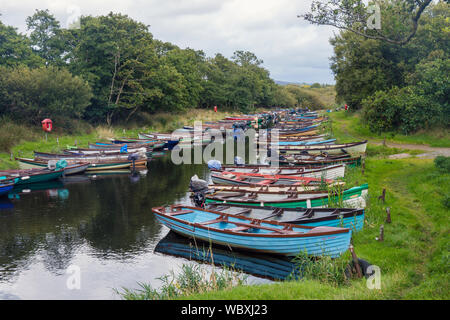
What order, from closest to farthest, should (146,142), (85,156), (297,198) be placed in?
(297,198) < (85,156) < (146,142)

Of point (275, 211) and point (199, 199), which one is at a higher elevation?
point (275, 211)

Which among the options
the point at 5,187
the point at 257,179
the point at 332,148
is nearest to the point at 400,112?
the point at 332,148

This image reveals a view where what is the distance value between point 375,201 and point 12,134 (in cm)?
3155

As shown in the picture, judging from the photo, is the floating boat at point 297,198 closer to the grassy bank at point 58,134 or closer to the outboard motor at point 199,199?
the outboard motor at point 199,199

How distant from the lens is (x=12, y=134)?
34188mm

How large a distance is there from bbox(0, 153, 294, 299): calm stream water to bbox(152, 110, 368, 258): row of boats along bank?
1018 millimetres

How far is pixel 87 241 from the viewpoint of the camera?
16.6m

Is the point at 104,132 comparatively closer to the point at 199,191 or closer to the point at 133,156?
the point at 133,156

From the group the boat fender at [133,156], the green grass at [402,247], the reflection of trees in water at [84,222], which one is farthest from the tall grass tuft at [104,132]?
the green grass at [402,247]

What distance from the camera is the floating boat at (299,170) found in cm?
2217

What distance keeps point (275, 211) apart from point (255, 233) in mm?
2607

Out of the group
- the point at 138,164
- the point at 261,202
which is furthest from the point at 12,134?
the point at 261,202

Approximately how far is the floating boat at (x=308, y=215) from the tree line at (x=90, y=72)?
28431mm

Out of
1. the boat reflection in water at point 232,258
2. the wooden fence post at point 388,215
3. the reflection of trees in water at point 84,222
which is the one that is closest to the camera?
the boat reflection in water at point 232,258
